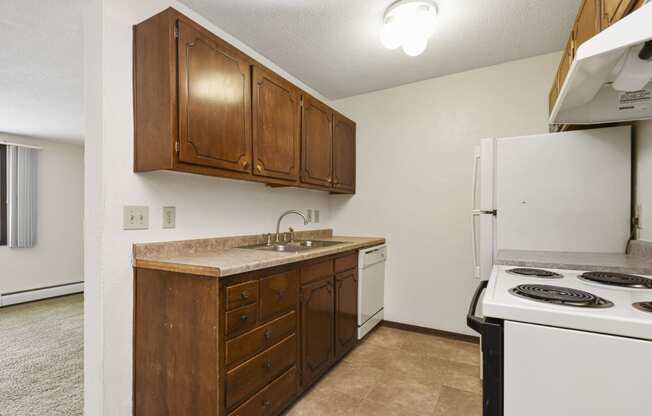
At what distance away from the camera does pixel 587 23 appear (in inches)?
57.8

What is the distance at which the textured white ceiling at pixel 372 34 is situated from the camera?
6.26 feet

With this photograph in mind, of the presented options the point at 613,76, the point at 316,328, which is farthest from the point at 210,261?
the point at 613,76

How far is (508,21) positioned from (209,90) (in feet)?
6.44

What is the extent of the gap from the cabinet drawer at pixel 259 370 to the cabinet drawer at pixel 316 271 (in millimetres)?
344

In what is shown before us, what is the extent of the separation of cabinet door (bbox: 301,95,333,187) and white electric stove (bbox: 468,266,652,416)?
1.85 meters

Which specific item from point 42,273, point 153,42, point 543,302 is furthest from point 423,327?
point 42,273

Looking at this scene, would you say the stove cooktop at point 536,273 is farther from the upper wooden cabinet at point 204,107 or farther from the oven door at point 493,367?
the upper wooden cabinet at point 204,107

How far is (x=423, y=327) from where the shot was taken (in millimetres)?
2941

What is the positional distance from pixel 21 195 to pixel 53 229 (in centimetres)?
63

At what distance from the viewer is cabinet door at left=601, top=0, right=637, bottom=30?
106 centimetres

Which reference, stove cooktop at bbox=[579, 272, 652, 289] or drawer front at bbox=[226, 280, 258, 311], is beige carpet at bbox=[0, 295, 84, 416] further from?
stove cooktop at bbox=[579, 272, 652, 289]

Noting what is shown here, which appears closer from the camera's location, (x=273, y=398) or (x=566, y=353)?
(x=566, y=353)

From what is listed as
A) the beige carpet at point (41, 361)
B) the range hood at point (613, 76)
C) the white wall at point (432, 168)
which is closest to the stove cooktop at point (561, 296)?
the range hood at point (613, 76)

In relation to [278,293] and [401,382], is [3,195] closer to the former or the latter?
[278,293]
